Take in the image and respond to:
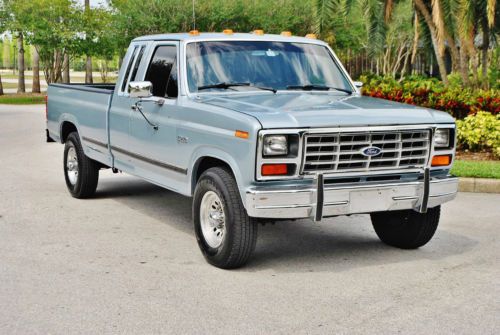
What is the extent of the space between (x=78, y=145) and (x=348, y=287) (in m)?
5.13

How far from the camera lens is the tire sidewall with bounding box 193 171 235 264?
22.4ft

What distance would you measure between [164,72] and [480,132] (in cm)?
748

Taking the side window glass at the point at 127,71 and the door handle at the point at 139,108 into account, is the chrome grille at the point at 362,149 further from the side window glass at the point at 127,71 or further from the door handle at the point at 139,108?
the side window glass at the point at 127,71

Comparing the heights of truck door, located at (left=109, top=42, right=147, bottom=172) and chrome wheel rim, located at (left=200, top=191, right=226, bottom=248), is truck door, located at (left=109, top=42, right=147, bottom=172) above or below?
above

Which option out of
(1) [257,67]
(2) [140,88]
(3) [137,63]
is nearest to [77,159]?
(3) [137,63]

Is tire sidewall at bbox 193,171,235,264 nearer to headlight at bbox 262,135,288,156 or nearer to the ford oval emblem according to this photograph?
headlight at bbox 262,135,288,156

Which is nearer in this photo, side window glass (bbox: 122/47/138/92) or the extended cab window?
the extended cab window

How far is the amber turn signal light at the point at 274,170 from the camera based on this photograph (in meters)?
6.58

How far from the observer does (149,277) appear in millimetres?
6828

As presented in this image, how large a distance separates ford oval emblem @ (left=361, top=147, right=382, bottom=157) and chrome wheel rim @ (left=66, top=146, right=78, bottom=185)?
500cm

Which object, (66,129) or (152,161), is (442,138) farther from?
(66,129)

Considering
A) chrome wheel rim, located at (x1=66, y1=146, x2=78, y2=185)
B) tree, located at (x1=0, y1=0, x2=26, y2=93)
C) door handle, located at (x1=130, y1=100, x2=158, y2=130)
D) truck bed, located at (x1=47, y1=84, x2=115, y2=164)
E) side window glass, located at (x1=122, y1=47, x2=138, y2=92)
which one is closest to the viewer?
door handle, located at (x1=130, y1=100, x2=158, y2=130)

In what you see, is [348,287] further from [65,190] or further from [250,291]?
[65,190]

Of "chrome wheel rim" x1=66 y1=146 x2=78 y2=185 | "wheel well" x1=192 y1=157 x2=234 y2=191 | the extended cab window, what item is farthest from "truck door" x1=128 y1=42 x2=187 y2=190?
"chrome wheel rim" x1=66 y1=146 x2=78 y2=185
